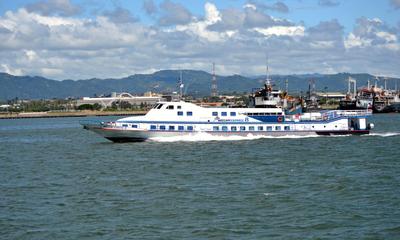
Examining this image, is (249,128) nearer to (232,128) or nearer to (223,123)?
(232,128)

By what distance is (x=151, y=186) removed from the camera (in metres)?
39.5

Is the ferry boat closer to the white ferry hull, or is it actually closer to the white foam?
the white ferry hull

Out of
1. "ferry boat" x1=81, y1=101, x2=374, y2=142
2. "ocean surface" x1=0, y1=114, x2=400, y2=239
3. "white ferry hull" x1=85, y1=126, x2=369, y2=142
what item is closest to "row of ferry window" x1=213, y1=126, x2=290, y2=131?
"ferry boat" x1=81, y1=101, x2=374, y2=142

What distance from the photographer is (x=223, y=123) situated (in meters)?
72.4

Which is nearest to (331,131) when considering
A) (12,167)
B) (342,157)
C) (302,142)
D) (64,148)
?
(302,142)

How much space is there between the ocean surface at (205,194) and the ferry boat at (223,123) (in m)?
7.51

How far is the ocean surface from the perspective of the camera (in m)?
28.1

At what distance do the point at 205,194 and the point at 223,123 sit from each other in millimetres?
36544

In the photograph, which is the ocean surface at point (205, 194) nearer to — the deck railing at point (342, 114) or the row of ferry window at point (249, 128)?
→ the row of ferry window at point (249, 128)

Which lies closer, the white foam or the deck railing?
the white foam

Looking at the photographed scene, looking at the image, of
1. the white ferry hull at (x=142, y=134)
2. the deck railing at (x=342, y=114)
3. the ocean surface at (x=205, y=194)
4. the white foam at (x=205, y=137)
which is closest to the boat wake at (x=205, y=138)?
the white foam at (x=205, y=137)

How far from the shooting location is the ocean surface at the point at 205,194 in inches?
1105

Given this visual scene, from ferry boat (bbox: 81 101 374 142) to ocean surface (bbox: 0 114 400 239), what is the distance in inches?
296

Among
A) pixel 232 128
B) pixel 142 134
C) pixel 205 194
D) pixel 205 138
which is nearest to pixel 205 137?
pixel 205 138
